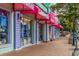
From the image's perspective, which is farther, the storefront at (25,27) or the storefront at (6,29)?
the storefront at (25,27)

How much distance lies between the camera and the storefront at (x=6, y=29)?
1901 cm

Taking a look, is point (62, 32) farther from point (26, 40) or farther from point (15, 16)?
point (15, 16)

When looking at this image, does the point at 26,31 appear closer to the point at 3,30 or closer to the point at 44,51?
the point at 44,51

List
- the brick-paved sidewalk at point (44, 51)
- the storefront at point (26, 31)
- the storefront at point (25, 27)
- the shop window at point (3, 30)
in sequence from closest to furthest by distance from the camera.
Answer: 1. the brick-paved sidewalk at point (44, 51)
2. the shop window at point (3, 30)
3. the storefront at point (25, 27)
4. the storefront at point (26, 31)

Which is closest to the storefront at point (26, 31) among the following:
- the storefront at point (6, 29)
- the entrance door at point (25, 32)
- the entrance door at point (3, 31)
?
the entrance door at point (25, 32)

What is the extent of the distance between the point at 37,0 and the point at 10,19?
7613 millimetres

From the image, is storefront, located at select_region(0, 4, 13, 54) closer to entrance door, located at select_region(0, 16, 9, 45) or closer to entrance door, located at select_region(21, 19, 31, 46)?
entrance door, located at select_region(0, 16, 9, 45)

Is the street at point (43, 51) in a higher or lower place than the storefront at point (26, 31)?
lower

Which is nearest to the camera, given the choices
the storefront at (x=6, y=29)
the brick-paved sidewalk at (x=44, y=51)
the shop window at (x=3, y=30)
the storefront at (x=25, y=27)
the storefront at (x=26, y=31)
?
the brick-paved sidewalk at (x=44, y=51)

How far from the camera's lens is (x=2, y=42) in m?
19.3

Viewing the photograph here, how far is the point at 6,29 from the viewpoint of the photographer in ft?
66.2

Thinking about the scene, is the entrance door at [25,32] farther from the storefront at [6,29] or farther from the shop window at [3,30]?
the shop window at [3,30]

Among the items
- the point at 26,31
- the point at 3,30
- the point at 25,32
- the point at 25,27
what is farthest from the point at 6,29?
the point at 26,31

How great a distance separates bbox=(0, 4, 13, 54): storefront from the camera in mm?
19006
